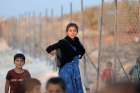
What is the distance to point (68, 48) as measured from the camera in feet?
20.5

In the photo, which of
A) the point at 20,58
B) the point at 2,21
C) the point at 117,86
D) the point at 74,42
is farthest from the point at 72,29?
the point at 2,21

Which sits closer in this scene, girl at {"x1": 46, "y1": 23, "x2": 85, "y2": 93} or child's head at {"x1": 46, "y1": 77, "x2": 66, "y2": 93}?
child's head at {"x1": 46, "y1": 77, "x2": 66, "y2": 93}

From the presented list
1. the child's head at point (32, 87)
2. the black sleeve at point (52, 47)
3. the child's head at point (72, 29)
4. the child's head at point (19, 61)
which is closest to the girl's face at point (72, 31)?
the child's head at point (72, 29)

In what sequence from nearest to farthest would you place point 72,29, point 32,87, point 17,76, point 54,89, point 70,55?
1. point 54,89
2. point 32,87
3. point 72,29
4. point 17,76
5. point 70,55

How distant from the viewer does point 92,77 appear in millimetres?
14422

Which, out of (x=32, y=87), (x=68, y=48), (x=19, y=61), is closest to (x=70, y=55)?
(x=68, y=48)

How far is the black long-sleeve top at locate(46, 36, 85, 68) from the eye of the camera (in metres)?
6.20

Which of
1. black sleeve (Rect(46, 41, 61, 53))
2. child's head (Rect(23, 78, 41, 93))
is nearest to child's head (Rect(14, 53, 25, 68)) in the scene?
black sleeve (Rect(46, 41, 61, 53))

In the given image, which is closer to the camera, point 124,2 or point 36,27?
point 124,2

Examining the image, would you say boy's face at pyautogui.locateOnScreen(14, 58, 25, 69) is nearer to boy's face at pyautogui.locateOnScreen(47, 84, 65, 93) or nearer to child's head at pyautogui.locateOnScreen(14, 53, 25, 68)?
child's head at pyautogui.locateOnScreen(14, 53, 25, 68)

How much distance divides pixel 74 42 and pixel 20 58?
588 mm

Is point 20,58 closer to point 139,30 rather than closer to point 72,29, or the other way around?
point 72,29

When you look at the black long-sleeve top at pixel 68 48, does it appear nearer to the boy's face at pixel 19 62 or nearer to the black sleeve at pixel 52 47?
the black sleeve at pixel 52 47

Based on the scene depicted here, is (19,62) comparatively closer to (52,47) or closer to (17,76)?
(17,76)
